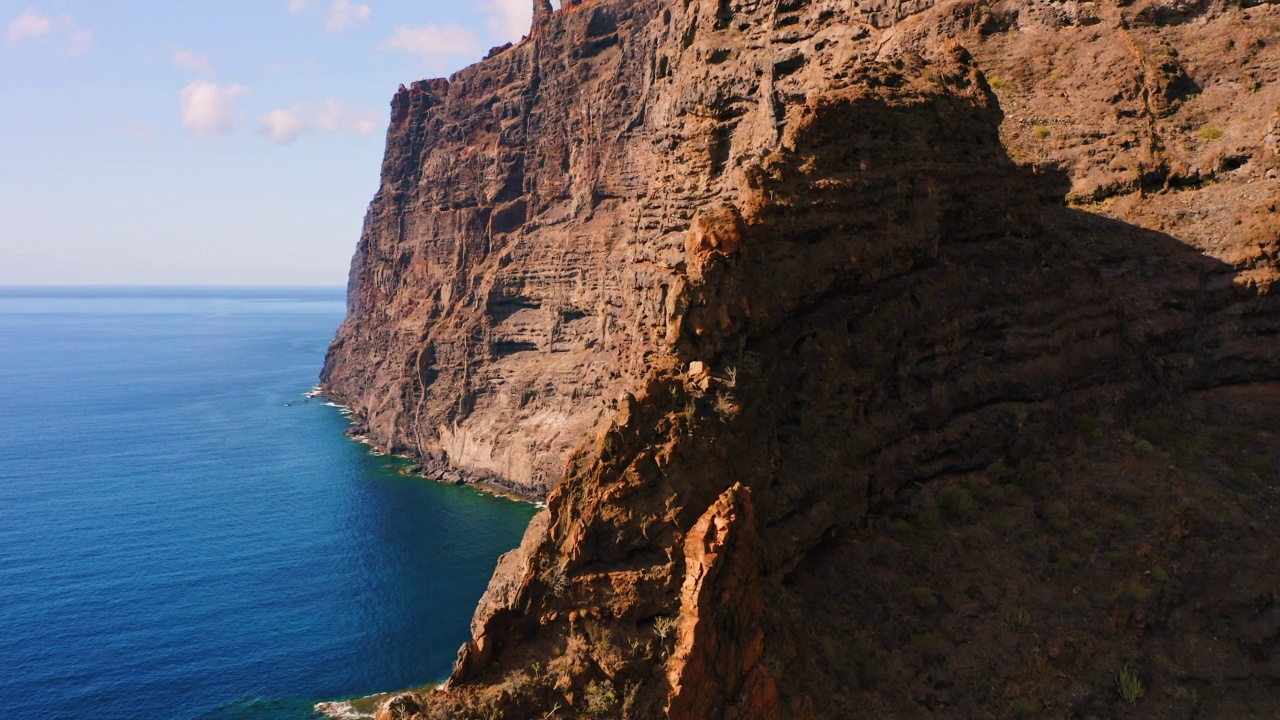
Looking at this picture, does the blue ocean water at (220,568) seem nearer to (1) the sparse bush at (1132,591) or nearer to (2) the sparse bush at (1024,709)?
(2) the sparse bush at (1024,709)

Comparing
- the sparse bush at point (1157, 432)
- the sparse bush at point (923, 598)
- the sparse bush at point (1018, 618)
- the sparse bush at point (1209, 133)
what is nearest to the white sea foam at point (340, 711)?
the sparse bush at point (923, 598)

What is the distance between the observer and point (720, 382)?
20000mm

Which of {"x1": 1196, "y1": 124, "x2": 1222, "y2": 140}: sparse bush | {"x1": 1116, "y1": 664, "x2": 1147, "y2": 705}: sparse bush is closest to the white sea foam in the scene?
{"x1": 1116, "y1": 664, "x2": 1147, "y2": 705}: sparse bush

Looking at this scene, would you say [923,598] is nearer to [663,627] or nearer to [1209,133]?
[663,627]

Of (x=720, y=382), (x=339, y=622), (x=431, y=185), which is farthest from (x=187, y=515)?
(x=720, y=382)

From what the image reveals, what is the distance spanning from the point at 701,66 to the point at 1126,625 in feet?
112

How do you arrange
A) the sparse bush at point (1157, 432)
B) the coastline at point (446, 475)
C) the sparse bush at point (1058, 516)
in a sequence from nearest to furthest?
the sparse bush at point (1058, 516), the sparse bush at point (1157, 432), the coastline at point (446, 475)

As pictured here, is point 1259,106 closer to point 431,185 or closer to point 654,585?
point 654,585

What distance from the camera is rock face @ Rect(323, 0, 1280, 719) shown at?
1734 centimetres

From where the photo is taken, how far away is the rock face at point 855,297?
56.9 ft

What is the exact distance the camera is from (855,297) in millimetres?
24484

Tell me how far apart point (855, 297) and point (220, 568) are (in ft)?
220

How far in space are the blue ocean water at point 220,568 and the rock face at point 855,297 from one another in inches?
1400

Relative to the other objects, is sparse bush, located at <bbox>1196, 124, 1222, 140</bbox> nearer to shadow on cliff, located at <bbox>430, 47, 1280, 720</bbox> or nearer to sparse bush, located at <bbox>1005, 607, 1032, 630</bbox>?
shadow on cliff, located at <bbox>430, 47, 1280, 720</bbox>
